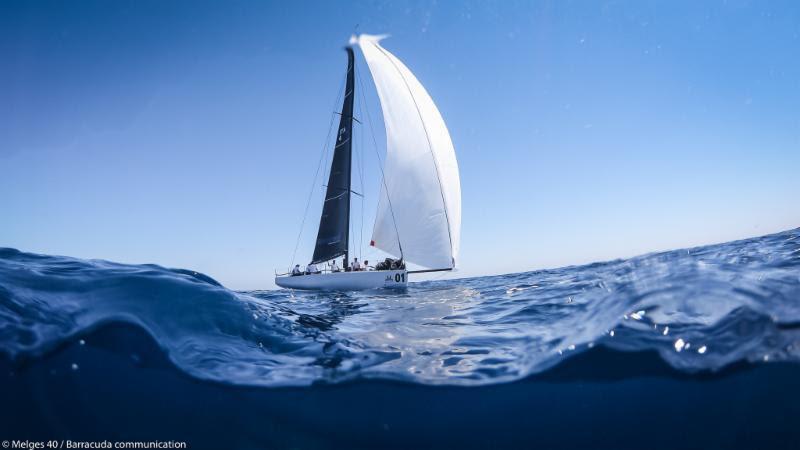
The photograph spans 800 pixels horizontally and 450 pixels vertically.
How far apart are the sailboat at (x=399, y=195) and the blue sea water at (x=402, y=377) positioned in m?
14.5

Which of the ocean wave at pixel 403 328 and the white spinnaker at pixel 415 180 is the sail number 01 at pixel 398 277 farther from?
the ocean wave at pixel 403 328

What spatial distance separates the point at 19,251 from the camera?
18.0 feet

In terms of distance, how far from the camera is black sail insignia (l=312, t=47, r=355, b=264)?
23.3 m

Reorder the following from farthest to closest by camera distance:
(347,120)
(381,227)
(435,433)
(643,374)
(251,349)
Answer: (347,120) → (381,227) → (251,349) → (643,374) → (435,433)

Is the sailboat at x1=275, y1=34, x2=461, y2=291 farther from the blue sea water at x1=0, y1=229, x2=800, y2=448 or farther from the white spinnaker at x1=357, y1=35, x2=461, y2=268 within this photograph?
the blue sea water at x1=0, y1=229, x2=800, y2=448

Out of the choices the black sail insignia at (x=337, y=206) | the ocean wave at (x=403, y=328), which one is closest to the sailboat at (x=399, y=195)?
the black sail insignia at (x=337, y=206)

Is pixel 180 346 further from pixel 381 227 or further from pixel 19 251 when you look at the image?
pixel 381 227

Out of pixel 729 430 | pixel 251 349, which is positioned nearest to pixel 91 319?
pixel 251 349

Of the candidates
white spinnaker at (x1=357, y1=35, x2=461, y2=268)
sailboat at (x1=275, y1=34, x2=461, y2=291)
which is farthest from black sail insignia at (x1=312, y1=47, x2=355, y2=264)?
white spinnaker at (x1=357, y1=35, x2=461, y2=268)

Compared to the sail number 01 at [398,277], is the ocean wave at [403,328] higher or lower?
higher

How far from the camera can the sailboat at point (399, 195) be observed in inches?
784

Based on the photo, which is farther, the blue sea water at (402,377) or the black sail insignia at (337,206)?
the black sail insignia at (337,206)

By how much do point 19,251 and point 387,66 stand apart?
21809 millimetres

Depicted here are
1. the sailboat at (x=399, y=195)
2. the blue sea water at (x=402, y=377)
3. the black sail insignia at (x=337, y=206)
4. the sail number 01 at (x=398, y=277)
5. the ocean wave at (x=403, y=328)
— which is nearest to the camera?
the blue sea water at (x=402, y=377)
